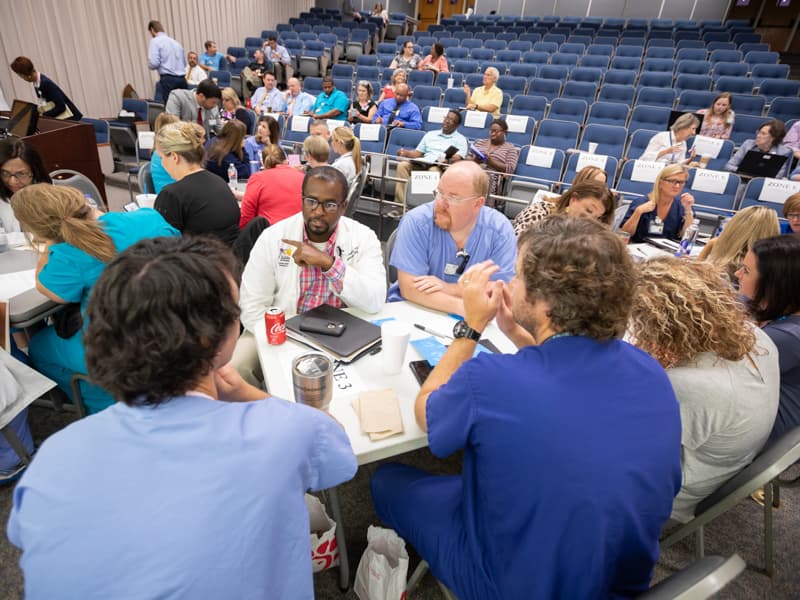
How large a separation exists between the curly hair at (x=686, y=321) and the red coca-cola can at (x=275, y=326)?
1192mm

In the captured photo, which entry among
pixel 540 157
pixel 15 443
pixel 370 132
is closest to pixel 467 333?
pixel 15 443

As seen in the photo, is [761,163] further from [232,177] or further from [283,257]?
[232,177]

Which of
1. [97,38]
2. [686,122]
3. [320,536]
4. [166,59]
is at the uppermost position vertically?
[97,38]

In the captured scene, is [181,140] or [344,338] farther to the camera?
[181,140]

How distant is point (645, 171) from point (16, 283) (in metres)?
4.93

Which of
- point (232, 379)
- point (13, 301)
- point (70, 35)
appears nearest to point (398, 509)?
point (232, 379)

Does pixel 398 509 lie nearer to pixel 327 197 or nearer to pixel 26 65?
pixel 327 197

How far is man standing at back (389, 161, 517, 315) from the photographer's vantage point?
2.09 m

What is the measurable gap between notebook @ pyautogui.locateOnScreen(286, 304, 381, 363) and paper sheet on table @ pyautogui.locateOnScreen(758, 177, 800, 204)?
4.44 m

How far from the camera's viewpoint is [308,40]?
10.8 meters

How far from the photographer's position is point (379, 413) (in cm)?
124

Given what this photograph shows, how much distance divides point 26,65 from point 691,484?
24.3 feet

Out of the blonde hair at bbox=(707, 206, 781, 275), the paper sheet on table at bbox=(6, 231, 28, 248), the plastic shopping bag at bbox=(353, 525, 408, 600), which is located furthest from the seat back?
the paper sheet on table at bbox=(6, 231, 28, 248)

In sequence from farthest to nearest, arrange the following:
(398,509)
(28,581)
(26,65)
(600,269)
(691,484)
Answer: (26,65)
(691,484)
(398,509)
(600,269)
(28,581)
